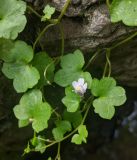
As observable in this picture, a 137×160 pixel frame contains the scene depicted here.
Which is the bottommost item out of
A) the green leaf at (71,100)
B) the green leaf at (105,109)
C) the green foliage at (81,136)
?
the green foliage at (81,136)

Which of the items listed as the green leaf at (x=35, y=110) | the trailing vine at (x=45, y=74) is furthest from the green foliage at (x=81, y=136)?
the green leaf at (x=35, y=110)

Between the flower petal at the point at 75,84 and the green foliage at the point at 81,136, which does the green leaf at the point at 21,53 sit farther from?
the green foliage at the point at 81,136

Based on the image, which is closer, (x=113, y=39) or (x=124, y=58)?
(x=113, y=39)

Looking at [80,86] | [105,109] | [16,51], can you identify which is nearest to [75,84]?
[80,86]

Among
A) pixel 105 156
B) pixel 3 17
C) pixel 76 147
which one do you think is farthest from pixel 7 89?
pixel 105 156

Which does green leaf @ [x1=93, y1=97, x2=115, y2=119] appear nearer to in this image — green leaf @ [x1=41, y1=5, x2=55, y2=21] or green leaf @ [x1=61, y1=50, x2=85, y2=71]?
green leaf @ [x1=61, y1=50, x2=85, y2=71]

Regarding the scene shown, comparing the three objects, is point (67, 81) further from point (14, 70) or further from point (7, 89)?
point (7, 89)
